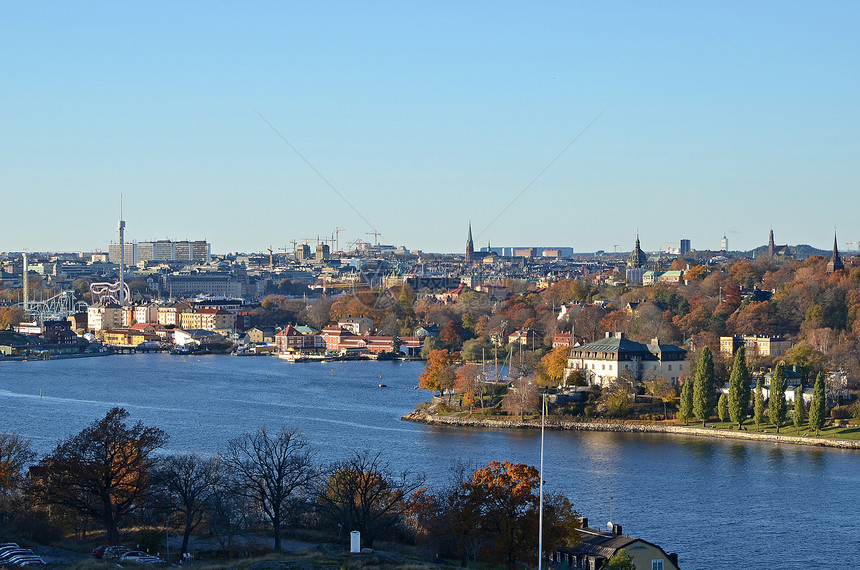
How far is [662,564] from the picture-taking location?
9.39m

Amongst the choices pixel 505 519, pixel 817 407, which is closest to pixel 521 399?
pixel 817 407

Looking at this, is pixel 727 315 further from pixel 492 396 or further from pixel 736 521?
pixel 736 521

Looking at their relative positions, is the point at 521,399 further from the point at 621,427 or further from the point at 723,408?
the point at 723,408

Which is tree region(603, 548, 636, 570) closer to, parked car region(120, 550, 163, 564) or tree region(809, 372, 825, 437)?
parked car region(120, 550, 163, 564)

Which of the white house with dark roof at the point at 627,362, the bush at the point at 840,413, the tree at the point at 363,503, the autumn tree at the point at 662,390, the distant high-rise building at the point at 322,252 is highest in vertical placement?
the distant high-rise building at the point at 322,252

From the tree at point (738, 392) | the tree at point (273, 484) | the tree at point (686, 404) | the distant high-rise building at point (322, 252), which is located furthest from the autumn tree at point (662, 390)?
the distant high-rise building at point (322, 252)

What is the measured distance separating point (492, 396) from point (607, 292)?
19.5 metres

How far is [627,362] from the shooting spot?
65.6 feet

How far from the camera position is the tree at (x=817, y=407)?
1628 cm

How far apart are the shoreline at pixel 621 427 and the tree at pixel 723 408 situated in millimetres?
572

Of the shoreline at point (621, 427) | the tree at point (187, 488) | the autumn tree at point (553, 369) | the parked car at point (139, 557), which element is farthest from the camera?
the autumn tree at point (553, 369)

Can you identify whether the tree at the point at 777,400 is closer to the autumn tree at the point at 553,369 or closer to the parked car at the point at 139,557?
the autumn tree at the point at 553,369

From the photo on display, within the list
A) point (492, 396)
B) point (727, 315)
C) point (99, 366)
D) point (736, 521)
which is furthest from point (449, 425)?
point (99, 366)

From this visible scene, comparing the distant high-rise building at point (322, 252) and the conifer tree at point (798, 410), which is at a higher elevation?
the distant high-rise building at point (322, 252)
